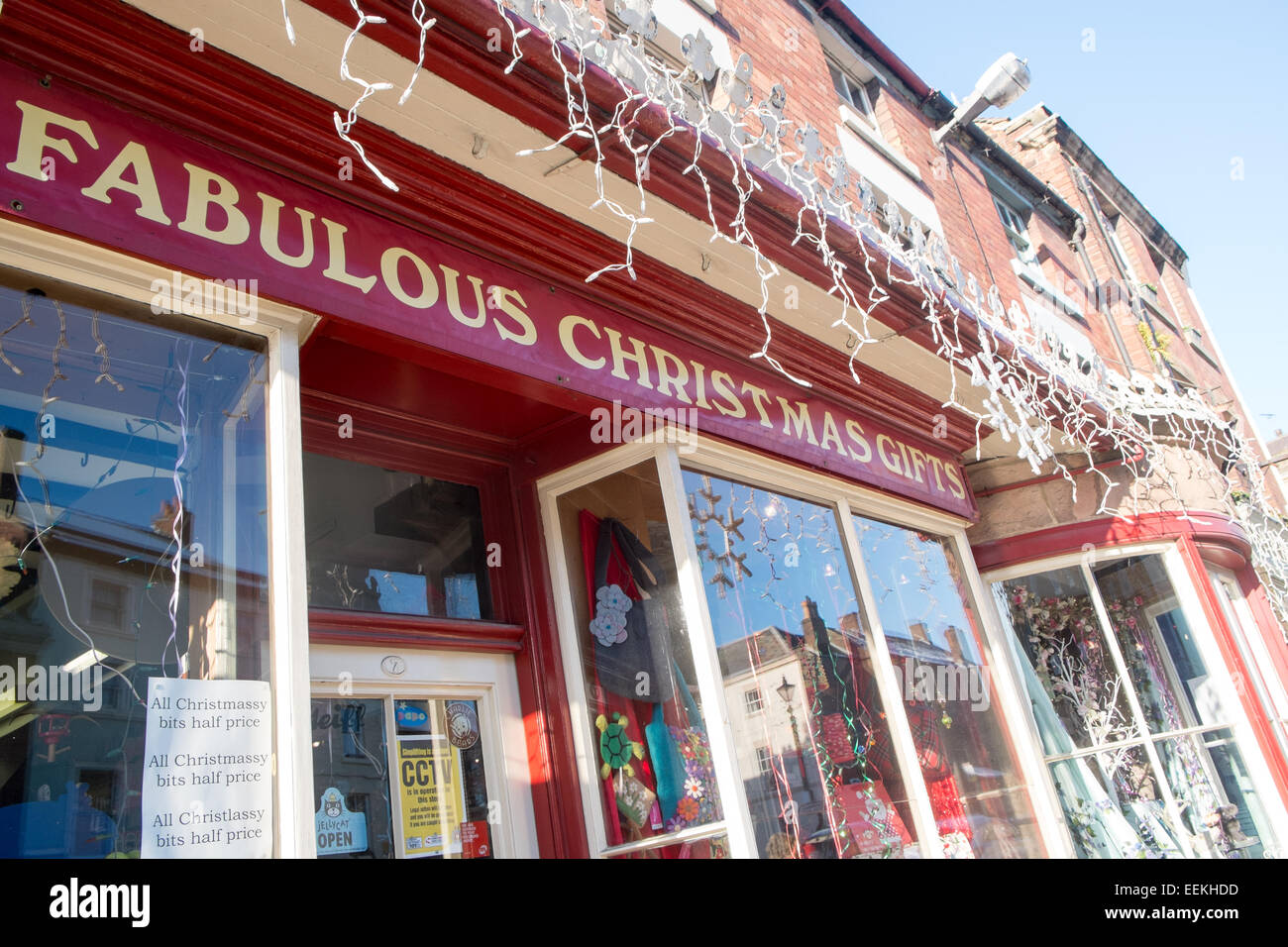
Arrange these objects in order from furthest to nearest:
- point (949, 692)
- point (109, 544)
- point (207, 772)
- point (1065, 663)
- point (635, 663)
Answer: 1. point (1065, 663)
2. point (949, 692)
3. point (635, 663)
4. point (109, 544)
5. point (207, 772)

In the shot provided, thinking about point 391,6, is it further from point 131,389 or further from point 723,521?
point 723,521

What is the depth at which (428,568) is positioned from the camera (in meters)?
3.61

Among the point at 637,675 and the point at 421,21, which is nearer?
the point at 421,21

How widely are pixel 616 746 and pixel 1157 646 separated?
392cm

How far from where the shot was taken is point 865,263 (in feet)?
13.3

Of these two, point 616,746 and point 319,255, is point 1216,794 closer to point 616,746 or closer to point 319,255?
point 616,746

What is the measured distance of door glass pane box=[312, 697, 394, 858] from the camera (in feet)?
9.76

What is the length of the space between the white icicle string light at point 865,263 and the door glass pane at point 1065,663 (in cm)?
65

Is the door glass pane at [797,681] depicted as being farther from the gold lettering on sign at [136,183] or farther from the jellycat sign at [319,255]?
the gold lettering on sign at [136,183]

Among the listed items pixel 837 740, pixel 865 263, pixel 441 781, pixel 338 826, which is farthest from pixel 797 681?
pixel 338 826

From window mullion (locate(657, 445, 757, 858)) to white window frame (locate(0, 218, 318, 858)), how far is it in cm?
158

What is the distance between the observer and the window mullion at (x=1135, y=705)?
5.25 meters
